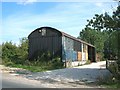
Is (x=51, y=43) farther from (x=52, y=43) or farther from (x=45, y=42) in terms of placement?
(x=45, y=42)

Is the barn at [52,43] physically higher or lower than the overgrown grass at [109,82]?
higher

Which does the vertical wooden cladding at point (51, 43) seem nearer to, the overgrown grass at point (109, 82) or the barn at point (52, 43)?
the barn at point (52, 43)

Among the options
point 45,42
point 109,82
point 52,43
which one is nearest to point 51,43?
point 52,43

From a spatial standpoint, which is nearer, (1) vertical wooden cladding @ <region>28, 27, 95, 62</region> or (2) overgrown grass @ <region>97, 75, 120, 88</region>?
(2) overgrown grass @ <region>97, 75, 120, 88</region>

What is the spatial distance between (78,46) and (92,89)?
26.2m

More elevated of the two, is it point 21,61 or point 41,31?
point 41,31

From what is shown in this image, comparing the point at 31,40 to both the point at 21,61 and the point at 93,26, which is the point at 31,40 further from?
the point at 93,26

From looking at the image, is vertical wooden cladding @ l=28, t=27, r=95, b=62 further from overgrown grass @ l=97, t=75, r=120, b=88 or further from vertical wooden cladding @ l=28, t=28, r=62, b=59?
overgrown grass @ l=97, t=75, r=120, b=88

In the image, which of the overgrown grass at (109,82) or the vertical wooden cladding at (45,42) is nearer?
the overgrown grass at (109,82)

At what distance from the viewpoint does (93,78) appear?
21609 millimetres

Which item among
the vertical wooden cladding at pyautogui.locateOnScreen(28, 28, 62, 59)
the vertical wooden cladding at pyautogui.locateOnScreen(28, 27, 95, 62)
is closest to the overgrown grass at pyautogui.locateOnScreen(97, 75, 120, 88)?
the vertical wooden cladding at pyautogui.locateOnScreen(28, 27, 95, 62)

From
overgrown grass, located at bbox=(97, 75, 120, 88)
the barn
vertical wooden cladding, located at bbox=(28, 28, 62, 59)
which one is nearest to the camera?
overgrown grass, located at bbox=(97, 75, 120, 88)

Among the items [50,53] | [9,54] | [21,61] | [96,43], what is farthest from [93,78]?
[96,43]

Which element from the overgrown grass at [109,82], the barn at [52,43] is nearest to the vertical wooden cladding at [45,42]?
the barn at [52,43]
